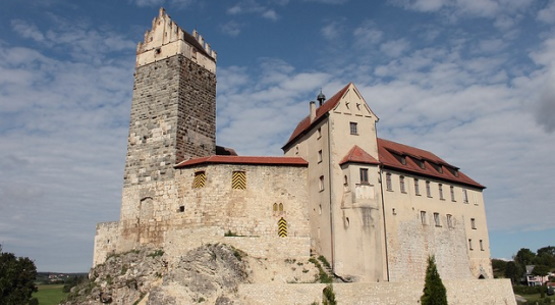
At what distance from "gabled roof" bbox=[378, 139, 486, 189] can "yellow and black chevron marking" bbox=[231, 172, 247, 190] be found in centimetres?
950

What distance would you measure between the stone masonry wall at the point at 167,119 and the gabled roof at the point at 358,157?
424 inches

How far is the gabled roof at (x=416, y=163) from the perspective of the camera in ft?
112

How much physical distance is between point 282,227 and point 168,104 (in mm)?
11904

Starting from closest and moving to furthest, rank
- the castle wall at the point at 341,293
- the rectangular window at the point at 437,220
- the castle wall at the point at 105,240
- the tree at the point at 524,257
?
the castle wall at the point at 341,293 → the castle wall at the point at 105,240 → the rectangular window at the point at 437,220 → the tree at the point at 524,257

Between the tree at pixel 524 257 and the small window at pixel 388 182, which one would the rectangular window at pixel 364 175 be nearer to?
the small window at pixel 388 182

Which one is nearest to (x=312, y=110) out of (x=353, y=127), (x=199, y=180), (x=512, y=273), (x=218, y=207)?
(x=353, y=127)

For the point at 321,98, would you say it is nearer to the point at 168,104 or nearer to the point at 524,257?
the point at 168,104

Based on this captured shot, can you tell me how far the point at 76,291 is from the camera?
3098cm

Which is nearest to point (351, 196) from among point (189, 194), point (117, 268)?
point (189, 194)

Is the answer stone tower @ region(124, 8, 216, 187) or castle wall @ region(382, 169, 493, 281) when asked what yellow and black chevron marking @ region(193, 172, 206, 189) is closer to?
stone tower @ region(124, 8, 216, 187)

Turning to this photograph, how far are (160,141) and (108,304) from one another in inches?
439

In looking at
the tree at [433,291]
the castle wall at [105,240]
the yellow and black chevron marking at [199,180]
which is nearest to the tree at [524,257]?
the tree at [433,291]

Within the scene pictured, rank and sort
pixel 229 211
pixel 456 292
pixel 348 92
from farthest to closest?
pixel 348 92
pixel 229 211
pixel 456 292

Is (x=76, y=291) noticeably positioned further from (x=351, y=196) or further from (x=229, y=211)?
(x=351, y=196)
